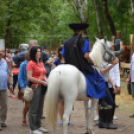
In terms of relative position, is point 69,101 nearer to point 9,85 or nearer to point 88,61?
point 88,61

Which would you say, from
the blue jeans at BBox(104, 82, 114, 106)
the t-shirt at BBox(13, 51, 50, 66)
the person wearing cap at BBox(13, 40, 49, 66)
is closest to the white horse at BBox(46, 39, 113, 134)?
the blue jeans at BBox(104, 82, 114, 106)

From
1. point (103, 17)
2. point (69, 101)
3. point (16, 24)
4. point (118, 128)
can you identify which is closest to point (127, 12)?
point (103, 17)

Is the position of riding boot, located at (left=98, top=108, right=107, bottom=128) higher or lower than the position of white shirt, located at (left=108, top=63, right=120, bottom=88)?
lower

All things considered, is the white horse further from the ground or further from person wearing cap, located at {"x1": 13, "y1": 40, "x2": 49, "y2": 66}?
person wearing cap, located at {"x1": 13, "y1": 40, "x2": 49, "y2": 66}

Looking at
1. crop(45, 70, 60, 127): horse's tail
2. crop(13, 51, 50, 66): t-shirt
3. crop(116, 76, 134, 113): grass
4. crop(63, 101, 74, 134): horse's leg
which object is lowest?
crop(116, 76, 134, 113): grass

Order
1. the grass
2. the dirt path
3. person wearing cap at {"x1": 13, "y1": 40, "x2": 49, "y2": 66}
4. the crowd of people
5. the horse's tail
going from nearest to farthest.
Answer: the horse's tail, the crowd of people, the dirt path, person wearing cap at {"x1": 13, "y1": 40, "x2": 49, "y2": 66}, the grass

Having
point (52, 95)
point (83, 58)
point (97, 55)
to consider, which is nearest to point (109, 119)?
point (97, 55)

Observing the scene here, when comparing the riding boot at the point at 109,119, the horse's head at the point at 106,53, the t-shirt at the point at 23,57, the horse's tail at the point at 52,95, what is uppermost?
the horse's head at the point at 106,53

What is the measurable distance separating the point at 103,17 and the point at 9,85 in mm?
14773

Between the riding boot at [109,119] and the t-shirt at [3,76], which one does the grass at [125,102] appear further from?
the t-shirt at [3,76]

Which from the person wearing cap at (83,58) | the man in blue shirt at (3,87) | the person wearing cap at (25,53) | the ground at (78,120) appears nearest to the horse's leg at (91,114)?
the person wearing cap at (83,58)

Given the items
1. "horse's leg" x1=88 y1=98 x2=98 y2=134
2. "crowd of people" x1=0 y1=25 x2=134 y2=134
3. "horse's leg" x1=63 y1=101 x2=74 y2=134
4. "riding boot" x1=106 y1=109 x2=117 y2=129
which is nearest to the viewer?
"horse's leg" x1=63 y1=101 x2=74 y2=134

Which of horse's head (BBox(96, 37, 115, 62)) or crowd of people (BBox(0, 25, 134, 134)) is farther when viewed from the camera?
horse's head (BBox(96, 37, 115, 62))

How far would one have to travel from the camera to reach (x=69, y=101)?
18.5 feet
